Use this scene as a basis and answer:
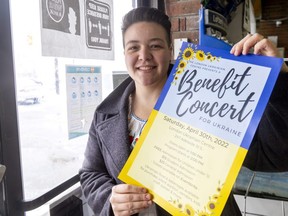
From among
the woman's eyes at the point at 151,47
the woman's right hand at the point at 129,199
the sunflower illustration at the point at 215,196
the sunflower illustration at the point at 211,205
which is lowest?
the woman's right hand at the point at 129,199

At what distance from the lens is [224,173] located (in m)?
0.58

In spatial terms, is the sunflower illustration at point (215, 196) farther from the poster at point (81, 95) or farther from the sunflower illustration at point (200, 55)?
the poster at point (81, 95)

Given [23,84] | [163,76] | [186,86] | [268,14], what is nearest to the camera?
[186,86]

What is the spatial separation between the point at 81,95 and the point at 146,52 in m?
0.60

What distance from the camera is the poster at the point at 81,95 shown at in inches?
49.2

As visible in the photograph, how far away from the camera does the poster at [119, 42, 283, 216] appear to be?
58 centimetres

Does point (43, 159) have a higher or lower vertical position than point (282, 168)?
lower

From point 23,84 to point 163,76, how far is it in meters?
0.57

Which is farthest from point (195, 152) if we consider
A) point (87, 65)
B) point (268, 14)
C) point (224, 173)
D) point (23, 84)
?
point (268, 14)

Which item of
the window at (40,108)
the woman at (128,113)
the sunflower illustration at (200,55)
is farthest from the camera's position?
the window at (40,108)

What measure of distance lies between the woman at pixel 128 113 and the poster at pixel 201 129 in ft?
0.41

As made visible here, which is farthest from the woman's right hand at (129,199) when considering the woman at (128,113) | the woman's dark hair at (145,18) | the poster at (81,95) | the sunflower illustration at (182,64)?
the poster at (81,95)

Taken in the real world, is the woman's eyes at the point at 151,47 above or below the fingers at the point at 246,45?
above

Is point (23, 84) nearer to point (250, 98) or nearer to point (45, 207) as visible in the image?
point (45, 207)
